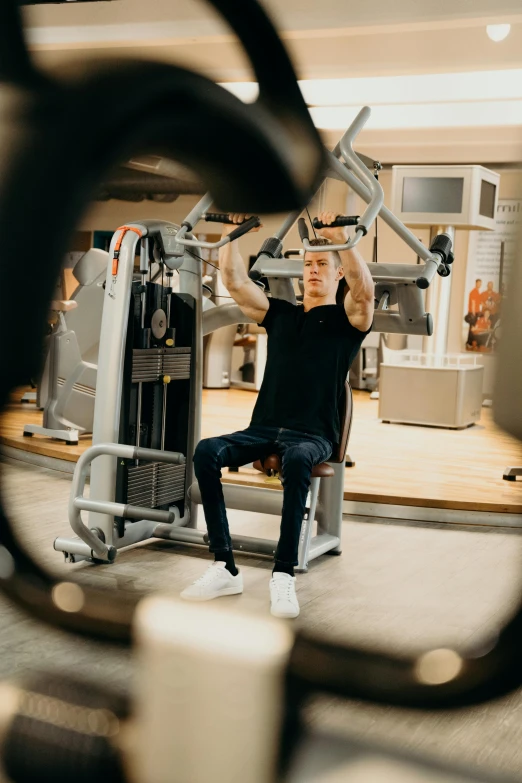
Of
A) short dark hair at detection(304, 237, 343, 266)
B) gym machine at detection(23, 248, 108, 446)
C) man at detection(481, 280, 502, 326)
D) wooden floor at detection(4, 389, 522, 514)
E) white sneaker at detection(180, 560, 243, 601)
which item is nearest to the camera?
man at detection(481, 280, 502, 326)

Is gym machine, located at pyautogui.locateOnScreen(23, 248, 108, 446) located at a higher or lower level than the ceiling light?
lower

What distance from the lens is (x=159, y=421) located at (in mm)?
3004

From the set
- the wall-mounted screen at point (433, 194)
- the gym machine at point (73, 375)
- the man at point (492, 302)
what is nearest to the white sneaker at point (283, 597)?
the man at point (492, 302)

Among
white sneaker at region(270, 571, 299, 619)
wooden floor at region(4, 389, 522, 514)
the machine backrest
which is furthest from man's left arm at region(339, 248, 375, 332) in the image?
white sneaker at region(270, 571, 299, 619)

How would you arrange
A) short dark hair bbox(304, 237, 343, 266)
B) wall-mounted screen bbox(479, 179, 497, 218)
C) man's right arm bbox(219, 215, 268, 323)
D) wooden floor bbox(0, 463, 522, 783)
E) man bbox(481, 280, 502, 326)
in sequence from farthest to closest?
wall-mounted screen bbox(479, 179, 497, 218)
man's right arm bbox(219, 215, 268, 323)
short dark hair bbox(304, 237, 343, 266)
wooden floor bbox(0, 463, 522, 783)
man bbox(481, 280, 502, 326)

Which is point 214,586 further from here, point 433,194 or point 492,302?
point 433,194

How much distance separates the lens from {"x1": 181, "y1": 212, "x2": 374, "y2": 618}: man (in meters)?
2.45

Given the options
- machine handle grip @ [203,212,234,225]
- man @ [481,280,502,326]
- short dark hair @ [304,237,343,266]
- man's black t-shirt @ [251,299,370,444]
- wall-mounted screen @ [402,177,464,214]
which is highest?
wall-mounted screen @ [402,177,464,214]

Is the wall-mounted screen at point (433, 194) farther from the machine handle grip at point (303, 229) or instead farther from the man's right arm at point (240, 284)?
the machine handle grip at point (303, 229)

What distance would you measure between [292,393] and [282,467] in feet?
0.95

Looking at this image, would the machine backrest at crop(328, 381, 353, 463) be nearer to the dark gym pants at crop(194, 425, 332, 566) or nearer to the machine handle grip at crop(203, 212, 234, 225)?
the dark gym pants at crop(194, 425, 332, 566)

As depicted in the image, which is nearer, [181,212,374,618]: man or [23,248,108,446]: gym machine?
[181,212,374,618]: man

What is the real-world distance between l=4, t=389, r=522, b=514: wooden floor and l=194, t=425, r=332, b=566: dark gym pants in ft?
1.70

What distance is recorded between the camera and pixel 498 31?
455 centimetres
